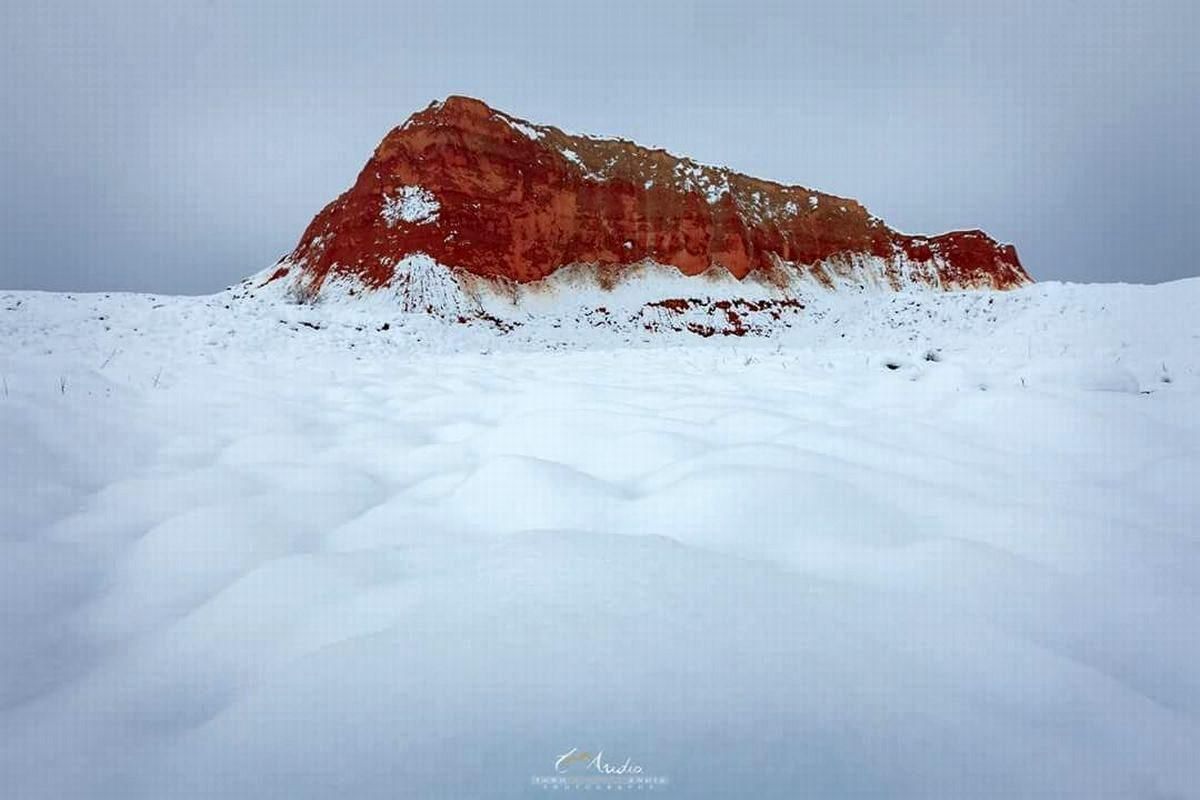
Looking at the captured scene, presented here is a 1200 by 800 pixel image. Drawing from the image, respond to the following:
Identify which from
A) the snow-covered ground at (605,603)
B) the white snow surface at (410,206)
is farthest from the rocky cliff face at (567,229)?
the snow-covered ground at (605,603)

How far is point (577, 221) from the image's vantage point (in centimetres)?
2553

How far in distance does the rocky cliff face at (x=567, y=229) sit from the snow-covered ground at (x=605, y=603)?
1825 centimetres

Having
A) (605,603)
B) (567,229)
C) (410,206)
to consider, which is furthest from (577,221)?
(605,603)

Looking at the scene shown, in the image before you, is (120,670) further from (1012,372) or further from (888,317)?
(888,317)

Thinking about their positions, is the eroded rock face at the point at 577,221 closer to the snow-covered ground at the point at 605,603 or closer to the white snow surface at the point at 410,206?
the white snow surface at the point at 410,206

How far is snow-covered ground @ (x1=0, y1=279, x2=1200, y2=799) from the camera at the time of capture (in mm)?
817

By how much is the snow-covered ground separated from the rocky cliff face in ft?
59.9

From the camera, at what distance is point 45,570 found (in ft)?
4.31

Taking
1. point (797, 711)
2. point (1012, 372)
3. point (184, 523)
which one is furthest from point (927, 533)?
point (1012, 372)

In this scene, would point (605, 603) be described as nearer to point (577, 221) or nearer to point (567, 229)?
point (567, 229)

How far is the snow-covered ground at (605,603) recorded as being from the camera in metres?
0.82

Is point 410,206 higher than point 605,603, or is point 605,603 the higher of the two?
point 410,206

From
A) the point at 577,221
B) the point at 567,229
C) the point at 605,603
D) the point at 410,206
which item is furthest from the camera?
the point at 577,221

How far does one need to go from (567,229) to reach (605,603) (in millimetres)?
25564
